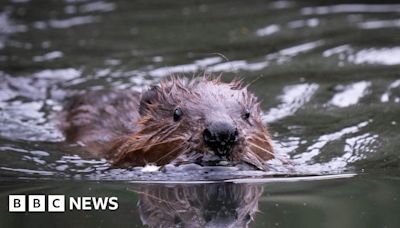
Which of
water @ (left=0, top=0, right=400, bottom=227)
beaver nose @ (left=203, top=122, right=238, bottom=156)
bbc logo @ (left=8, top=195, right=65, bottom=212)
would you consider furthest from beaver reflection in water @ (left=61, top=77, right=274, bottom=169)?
bbc logo @ (left=8, top=195, right=65, bottom=212)

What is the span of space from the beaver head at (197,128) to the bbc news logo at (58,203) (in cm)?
66

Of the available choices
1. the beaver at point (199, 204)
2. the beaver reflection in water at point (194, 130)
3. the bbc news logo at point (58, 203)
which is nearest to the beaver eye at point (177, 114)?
the beaver reflection in water at point (194, 130)

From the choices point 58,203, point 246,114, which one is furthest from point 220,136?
point 58,203

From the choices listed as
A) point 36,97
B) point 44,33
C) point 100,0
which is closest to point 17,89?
point 36,97

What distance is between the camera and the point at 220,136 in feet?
16.0

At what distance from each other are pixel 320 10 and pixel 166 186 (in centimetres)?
505

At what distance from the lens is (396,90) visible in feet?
24.3

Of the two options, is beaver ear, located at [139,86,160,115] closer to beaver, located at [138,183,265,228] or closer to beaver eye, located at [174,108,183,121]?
Answer: beaver eye, located at [174,108,183,121]

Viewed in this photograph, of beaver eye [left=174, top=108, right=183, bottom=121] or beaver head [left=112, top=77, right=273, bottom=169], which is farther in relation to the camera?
beaver eye [left=174, top=108, right=183, bottom=121]

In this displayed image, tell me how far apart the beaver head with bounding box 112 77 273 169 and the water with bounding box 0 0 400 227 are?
0.11 m

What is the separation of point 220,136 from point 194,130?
12.1 inches

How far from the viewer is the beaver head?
4.96 meters

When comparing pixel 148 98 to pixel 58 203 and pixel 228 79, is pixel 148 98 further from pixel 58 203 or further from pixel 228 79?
pixel 228 79

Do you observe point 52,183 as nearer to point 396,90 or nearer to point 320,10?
point 396,90
